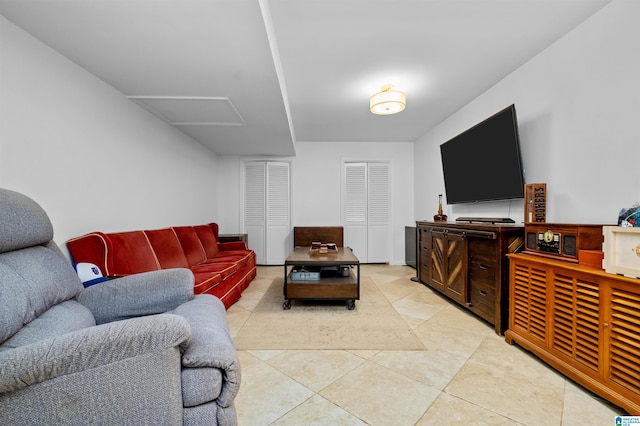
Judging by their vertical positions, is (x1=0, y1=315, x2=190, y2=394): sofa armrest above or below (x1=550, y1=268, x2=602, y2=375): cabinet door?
above

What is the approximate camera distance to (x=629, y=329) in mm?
1272

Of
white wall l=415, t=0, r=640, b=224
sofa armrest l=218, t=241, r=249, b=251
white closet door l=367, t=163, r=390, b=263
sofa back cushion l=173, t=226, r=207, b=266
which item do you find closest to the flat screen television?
white wall l=415, t=0, r=640, b=224

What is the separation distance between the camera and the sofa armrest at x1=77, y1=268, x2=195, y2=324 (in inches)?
51.1

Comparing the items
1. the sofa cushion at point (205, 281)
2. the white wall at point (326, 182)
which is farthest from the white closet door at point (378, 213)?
the sofa cushion at point (205, 281)

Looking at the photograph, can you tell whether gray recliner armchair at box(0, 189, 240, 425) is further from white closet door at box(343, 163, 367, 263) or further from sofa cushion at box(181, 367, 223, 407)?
white closet door at box(343, 163, 367, 263)

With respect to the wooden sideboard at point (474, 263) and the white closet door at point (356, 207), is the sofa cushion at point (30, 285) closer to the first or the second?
the wooden sideboard at point (474, 263)

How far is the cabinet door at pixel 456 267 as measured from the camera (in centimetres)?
260

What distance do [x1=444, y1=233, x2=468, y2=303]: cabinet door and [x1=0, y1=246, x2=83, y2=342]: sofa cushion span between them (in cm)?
306

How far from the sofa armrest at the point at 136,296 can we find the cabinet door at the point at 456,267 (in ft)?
8.30

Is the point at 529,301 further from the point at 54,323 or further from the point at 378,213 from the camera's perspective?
the point at 378,213

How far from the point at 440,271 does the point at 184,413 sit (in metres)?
2.93

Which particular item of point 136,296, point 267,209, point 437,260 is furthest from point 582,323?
point 267,209

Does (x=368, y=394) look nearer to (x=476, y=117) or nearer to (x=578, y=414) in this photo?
(x=578, y=414)

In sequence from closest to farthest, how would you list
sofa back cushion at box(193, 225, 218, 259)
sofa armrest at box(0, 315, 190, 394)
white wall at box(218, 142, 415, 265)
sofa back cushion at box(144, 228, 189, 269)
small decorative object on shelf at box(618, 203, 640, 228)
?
1. sofa armrest at box(0, 315, 190, 394)
2. small decorative object on shelf at box(618, 203, 640, 228)
3. sofa back cushion at box(144, 228, 189, 269)
4. sofa back cushion at box(193, 225, 218, 259)
5. white wall at box(218, 142, 415, 265)
